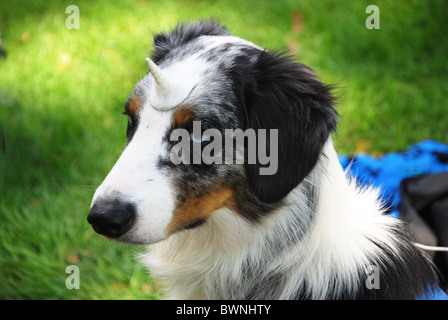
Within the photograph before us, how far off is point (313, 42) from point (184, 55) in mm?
3822

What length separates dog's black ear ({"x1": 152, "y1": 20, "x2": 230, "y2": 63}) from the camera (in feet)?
8.51

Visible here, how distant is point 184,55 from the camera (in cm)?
237

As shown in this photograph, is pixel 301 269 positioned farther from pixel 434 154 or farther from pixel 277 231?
pixel 434 154

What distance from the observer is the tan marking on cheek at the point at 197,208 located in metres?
2.19

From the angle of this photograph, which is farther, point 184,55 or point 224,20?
point 224,20

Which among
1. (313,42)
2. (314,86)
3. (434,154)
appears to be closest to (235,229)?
(314,86)

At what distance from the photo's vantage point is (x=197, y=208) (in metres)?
2.24

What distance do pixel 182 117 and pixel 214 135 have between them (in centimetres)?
16
